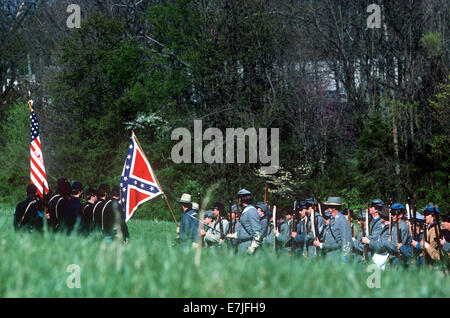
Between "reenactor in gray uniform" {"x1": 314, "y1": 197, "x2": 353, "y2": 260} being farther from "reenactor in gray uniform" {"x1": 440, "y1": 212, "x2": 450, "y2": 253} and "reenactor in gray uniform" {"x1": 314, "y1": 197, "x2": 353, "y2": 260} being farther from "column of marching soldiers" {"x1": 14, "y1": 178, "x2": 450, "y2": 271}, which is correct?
"reenactor in gray uniform" {"x1": 440, "y1": 212, "x2": 450, "y2": 253}

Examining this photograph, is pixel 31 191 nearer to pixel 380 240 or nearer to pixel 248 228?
pixel 248 228

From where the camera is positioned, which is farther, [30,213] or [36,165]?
[36,165]

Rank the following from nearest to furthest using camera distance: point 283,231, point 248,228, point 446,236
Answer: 1. point 446,236
2. point 248,228
3. point 283,231

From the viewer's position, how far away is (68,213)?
1159 cm

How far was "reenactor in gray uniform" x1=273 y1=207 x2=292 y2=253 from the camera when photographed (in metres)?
15.0

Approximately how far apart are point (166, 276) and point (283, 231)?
32.0 ft

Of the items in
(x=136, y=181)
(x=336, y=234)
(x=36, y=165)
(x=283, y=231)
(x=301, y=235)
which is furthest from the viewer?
(x=36, y=165)

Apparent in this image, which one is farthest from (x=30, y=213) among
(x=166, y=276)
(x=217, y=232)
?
(x=166, y=276)

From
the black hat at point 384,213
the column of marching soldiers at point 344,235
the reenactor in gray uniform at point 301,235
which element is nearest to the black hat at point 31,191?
the column of marching soldiers at point 344,235

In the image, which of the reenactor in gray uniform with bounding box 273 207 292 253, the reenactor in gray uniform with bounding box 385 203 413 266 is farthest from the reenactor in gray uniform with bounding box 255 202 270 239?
the reenactor in gray uniform with bounding box 385 203 413 266

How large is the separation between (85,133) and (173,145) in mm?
7509

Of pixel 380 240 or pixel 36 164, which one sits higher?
pixel 36 164

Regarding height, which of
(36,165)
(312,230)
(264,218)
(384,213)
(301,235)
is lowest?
(301,235)
